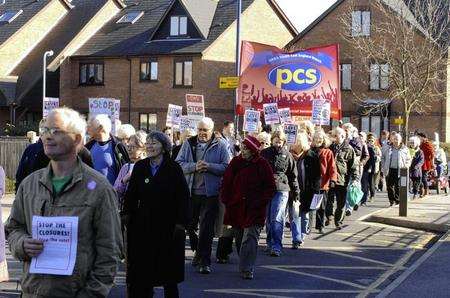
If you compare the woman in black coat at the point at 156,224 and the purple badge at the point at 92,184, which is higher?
the purple badge at the point at 92,184

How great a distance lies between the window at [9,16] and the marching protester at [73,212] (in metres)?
46.3

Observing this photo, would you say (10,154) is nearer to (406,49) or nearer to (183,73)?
(183,73)

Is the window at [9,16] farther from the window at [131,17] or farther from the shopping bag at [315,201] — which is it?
the shopping bag at [315,201]

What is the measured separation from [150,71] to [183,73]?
2036 mm

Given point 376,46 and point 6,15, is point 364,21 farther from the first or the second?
point 6,15

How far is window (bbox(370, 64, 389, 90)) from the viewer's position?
1547 inches

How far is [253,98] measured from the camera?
25.9 m

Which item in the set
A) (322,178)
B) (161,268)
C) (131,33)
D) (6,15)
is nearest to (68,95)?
(131,33)

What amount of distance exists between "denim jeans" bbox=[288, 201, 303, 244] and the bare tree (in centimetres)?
2318

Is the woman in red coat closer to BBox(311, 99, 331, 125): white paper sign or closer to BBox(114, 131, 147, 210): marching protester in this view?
BBox(114, 131, 147, 210): marching protester

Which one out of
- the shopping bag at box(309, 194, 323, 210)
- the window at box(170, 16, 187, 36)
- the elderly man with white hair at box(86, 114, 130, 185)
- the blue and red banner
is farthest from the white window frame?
the elderly man with white hair at box(86, 114, 130, 185)

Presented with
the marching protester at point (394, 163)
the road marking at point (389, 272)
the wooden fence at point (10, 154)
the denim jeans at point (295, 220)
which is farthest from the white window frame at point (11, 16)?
the road marking at point (389, 272)

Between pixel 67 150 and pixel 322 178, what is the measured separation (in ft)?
29.9

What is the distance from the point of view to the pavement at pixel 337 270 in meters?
8.81
